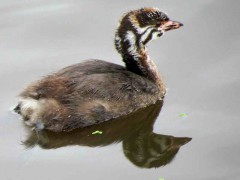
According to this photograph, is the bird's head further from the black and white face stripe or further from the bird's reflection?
the bird's reflection

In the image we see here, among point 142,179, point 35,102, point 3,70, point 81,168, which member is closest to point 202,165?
point 142,179

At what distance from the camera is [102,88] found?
8359 mm

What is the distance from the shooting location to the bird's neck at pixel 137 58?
29.2 feet

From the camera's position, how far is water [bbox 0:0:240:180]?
7.75 metres

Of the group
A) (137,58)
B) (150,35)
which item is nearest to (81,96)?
(137,58)

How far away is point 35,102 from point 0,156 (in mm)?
740

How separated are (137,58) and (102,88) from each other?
842mm

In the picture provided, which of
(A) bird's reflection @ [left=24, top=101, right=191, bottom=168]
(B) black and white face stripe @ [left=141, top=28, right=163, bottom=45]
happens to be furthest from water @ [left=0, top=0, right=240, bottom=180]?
(B) black and white face stripe @ [left=141, top=28, right=163, bottom=45]

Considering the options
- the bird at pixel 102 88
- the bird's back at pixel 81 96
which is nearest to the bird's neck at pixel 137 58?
the bird at pixel 102 88

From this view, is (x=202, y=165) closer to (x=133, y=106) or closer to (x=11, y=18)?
(x=133, y=106)

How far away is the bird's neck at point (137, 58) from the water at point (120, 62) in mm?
288

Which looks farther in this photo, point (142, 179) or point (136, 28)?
point (136, 28)
